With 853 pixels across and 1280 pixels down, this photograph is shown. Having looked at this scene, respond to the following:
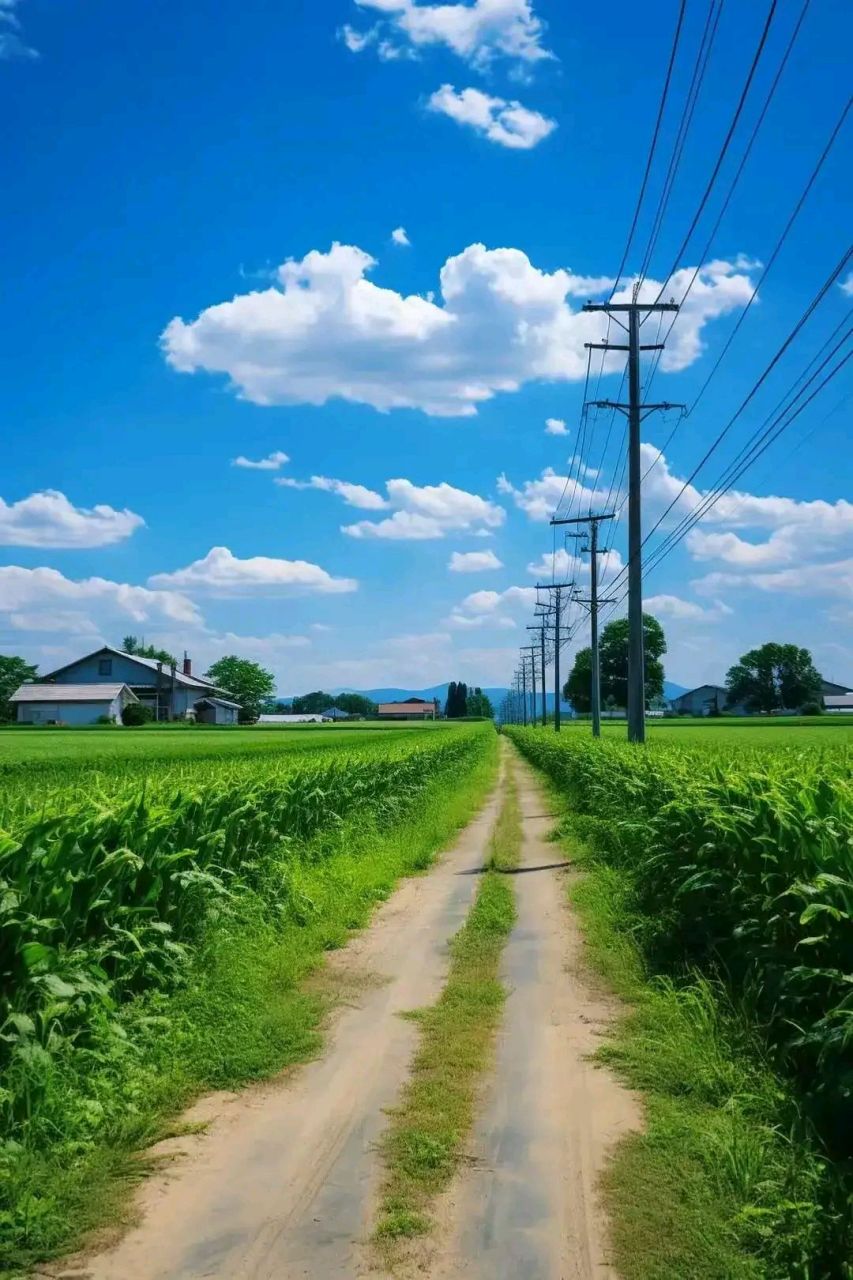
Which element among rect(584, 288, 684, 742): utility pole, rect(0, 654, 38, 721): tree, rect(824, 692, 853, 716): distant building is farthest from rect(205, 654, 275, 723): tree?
rect(584, 288, 684, 742): utility pole

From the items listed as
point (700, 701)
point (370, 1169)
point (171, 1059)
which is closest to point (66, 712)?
point (171, 1059)

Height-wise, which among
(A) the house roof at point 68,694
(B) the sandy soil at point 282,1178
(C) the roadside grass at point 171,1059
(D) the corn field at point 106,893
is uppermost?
(A) the house roof at point 68,694

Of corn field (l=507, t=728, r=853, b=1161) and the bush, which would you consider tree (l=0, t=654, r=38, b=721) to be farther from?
corn field (l=507, t=728, r=853, b=1161)

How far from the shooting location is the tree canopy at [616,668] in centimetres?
14775

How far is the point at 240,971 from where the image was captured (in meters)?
8.14

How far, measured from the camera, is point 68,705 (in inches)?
3344

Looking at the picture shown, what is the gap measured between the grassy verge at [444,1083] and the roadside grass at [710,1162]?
0.86 metres

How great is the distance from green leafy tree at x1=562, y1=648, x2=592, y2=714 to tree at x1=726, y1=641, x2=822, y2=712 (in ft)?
73.8

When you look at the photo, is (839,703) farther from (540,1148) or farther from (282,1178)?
(282,1178)

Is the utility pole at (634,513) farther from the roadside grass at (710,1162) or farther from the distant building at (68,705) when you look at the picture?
the distant building at (68,705)

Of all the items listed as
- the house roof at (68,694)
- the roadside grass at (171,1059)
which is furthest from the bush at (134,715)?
the roadside grass at (171,1059)

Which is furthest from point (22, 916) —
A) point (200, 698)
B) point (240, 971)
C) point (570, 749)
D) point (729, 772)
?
point (200, 698)

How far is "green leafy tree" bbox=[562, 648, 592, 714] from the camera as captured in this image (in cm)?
15975

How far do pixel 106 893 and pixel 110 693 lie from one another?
275 feet
